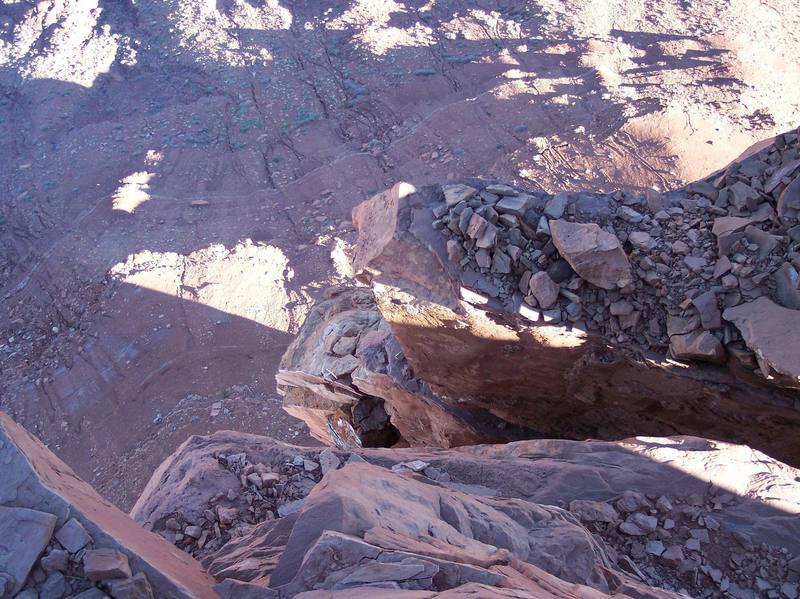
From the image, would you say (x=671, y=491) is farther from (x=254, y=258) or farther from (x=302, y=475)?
(x=254, y=258)

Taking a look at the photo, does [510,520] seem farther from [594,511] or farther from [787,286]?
[787,286]

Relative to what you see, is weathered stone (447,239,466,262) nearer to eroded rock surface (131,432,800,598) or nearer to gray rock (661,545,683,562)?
eroded rock surface (131,432,800,598)

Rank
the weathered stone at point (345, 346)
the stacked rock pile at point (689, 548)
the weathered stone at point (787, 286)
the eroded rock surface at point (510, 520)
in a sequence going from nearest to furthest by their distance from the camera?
the eroded rock surface at point (510, 520), the stacked rock pile at point (689, 548), the weathered stone at point (787, 286), the weathered stone at point (345, 346)

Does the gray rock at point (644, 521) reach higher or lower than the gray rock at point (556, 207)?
lower

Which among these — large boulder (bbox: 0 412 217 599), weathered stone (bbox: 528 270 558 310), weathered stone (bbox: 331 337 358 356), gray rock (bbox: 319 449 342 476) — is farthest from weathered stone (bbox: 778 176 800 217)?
large boulder (bbox: 0 412 217 599)

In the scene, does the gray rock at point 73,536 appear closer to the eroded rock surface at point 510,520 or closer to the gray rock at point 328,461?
the eroded rock surface at point 510,520

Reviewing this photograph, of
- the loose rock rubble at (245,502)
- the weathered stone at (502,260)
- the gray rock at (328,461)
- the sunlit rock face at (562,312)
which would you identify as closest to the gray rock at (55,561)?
the loose rock rubble at (245,502)

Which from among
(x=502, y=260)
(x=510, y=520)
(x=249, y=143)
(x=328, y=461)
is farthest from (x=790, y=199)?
(x=249, y=143)
